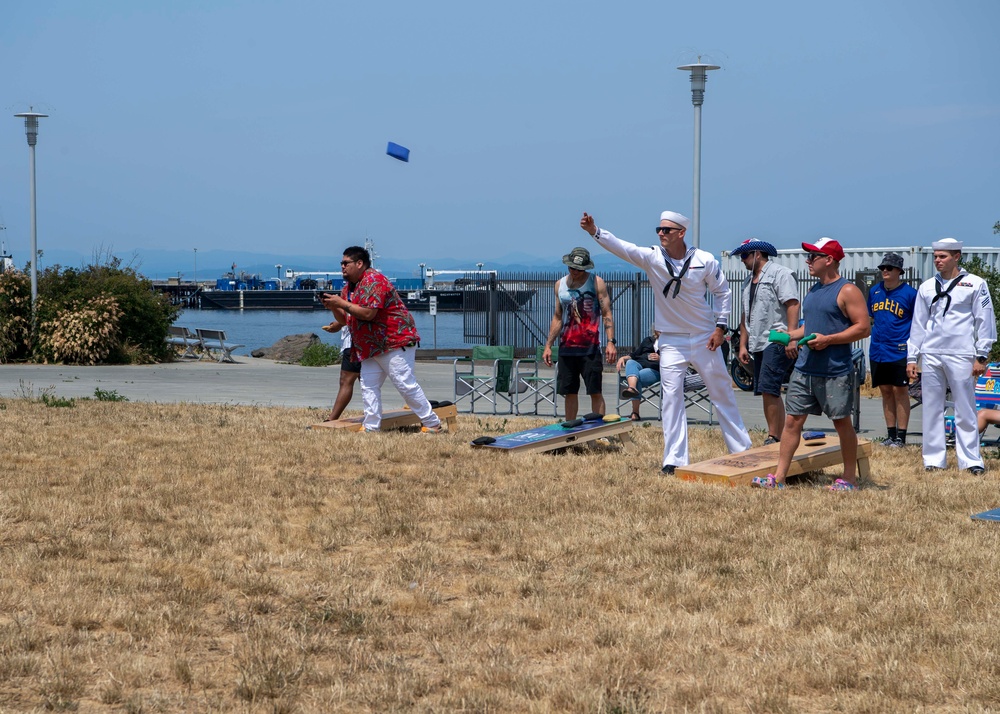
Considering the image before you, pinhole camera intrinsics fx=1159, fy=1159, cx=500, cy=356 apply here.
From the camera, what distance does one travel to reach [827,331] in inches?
316

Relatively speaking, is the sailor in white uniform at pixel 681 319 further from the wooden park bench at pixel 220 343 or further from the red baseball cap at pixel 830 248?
the wooden park bench at pixel 220 343

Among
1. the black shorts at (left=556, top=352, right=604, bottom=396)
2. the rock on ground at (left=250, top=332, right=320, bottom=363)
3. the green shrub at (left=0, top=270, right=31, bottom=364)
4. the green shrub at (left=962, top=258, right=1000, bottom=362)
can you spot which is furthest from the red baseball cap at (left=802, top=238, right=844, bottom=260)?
the rock on ground at (left=250, top=332, right=320, bottom=363)

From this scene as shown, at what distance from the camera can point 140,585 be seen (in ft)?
18.3

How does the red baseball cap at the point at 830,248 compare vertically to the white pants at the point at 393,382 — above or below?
above

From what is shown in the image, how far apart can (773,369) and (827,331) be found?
1.68 m

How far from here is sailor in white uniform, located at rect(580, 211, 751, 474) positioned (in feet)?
28.2

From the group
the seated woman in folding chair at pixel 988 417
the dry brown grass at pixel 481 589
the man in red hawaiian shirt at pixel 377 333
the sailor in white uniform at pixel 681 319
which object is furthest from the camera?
the man in red hawaiian shirt at pixel 377 333

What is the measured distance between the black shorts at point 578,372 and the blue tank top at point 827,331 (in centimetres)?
282

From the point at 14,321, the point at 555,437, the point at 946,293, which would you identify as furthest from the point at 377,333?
the point at 14,321

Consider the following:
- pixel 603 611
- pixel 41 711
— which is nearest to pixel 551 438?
pixel 603 611

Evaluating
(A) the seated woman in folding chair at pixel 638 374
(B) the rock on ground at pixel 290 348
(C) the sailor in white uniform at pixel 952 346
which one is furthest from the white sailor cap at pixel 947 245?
(B) the rock on ground at pixel 290 348

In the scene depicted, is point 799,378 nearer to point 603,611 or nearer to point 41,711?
point 603,611

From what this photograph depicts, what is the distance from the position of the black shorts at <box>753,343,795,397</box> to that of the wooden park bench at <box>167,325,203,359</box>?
18589 millimetres

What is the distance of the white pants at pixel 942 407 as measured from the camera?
29.7 feet
